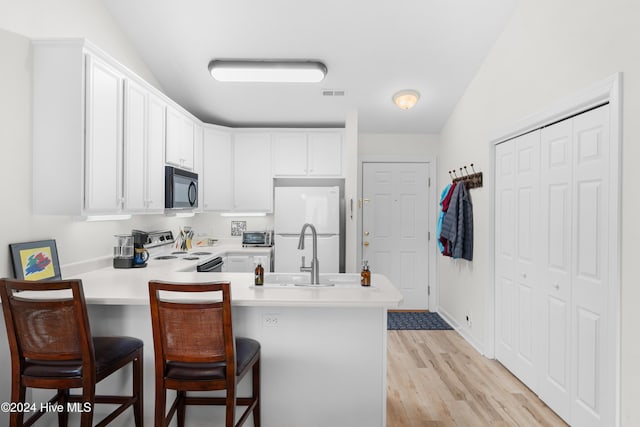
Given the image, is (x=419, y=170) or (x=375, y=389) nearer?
(x=375, y=389)

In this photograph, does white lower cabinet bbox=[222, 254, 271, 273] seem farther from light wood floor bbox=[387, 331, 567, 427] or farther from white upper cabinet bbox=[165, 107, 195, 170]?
light wood floor bbox=[387, 331, 567, 427]

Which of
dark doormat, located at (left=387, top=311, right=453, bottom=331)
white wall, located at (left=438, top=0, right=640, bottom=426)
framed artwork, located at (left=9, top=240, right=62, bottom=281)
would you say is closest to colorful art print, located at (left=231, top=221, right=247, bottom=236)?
dark doormat, located at (left=387, top=311, right=453, bottom=331)

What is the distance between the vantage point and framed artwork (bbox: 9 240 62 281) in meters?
2.11

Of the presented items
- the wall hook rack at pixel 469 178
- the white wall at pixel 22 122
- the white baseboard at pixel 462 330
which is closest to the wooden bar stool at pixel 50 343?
the white wall at pixel 22 122

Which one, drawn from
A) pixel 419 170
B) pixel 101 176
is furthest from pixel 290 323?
pixel 419 170

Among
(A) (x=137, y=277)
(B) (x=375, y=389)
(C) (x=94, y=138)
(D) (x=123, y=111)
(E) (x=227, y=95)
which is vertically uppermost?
(E) (x=227, y=95)

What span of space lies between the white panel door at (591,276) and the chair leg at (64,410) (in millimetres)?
2895

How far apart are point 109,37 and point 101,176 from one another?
4.59 ft

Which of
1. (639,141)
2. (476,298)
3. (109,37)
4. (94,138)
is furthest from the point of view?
(476,298)

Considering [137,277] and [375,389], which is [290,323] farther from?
[137,277]

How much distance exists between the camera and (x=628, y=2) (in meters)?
1.85

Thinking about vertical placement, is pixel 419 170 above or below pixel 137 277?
above

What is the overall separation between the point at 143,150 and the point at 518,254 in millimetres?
3168

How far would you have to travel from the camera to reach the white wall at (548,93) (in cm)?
183
